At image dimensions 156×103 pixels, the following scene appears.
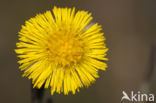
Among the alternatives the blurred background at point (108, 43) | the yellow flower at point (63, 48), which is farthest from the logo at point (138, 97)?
the yellow flower at point (63, 48)

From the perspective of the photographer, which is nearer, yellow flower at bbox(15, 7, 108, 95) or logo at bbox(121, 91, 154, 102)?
yellow flower at bbox(15, 7, 108, 95)

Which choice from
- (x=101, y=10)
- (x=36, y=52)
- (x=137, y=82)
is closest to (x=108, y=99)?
(x=137, y=82)

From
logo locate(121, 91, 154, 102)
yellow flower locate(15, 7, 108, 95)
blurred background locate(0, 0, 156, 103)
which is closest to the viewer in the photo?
yellow flower locate(15, 7, 108, 95)

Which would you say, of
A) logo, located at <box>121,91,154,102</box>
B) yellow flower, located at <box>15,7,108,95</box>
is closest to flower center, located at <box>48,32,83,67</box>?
yellow flower, located at <box>15,7,108,95</box>

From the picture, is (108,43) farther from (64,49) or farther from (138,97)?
(64,49)

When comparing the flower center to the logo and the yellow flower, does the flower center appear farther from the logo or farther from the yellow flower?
the logo

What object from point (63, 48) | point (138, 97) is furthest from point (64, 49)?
point (138, 97)

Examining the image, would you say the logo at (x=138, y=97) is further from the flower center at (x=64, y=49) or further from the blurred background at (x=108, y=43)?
A: the flower center at (x=64, y=49)

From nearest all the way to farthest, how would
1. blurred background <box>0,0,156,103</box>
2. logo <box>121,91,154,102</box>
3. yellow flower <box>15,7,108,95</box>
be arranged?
1. yellow flower <box>15,7,108,95</box>
2. logo <box>121,91,154,102</box>
3. blurred background <box>0,0,156,103</box>
